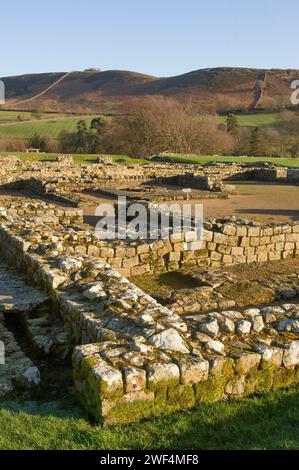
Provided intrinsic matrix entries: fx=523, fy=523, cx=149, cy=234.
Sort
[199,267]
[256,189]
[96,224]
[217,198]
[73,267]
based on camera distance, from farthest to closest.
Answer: [256,189] < [217,198] < [96,224] < [199,267] < [73,267]

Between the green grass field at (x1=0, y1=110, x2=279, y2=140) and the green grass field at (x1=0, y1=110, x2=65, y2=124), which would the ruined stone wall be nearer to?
the green grass field at (x1=0, y1=110, x2=279, y2=140)

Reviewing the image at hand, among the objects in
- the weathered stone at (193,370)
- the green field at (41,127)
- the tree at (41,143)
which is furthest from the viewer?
the green field at (41,127)

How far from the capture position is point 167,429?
4223 millimetres

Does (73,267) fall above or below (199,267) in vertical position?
Answer: above

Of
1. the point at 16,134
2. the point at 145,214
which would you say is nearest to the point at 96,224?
the point at 145,214

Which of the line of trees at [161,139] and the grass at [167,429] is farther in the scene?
the line of trees at [161,139]

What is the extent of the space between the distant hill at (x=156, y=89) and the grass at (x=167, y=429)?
77343mm

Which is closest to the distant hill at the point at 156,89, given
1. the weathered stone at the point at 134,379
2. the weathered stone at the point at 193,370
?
the weathered stone at the point at 193,370

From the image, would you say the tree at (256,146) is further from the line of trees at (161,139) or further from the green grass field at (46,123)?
the green grass field at (46,123)

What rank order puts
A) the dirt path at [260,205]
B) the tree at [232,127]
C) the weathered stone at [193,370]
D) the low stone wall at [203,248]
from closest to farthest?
the weathered stone at [193,370] → the low stone wall at [203,248] → the dirt path at [260,205] → the tree at [232,127]

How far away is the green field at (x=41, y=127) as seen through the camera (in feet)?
197

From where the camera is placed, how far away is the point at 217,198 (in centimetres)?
2064
